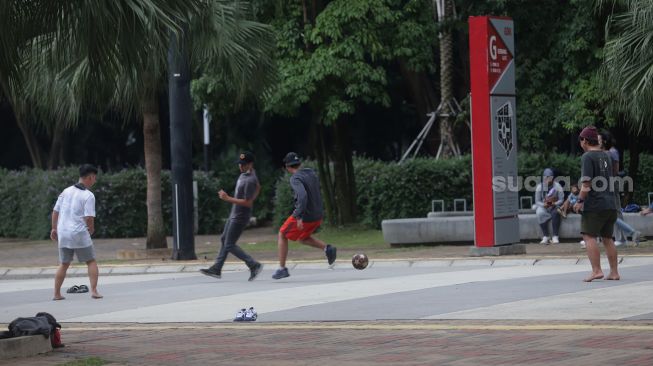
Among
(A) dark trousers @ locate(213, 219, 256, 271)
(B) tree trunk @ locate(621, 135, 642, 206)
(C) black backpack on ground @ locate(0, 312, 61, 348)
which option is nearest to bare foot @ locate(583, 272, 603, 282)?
(A) dark trousers @ locate(213, 219, 256, 271)

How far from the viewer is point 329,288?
1493cm

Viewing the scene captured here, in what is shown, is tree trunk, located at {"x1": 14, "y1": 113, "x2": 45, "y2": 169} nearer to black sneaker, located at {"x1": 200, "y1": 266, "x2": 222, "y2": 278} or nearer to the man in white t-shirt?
black sneaker, located at {"x1": 200, "y1": 266, "x2": 222, "y2": 278}

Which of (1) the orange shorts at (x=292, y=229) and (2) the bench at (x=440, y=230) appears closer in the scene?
(1) the orange shorts at (x=292, y=229)

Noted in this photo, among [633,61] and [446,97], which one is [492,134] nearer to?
[633,61]

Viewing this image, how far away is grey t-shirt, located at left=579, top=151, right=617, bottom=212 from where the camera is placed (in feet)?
45.2

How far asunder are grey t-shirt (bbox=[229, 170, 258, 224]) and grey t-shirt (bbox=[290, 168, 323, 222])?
576 millimetres

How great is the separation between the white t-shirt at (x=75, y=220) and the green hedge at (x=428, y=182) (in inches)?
630

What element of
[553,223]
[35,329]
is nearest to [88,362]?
[35,329]

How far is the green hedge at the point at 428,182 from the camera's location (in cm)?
2950

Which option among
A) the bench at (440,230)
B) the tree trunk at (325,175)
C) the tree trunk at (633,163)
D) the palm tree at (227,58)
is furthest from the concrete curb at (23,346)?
the tree trunk at (325,175)

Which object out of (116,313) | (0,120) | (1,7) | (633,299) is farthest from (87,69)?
(0,120)

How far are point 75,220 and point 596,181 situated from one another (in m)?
6.34

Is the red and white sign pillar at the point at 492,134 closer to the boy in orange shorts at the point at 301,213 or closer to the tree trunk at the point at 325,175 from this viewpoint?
the boy in orange shorts at the point at 301,213

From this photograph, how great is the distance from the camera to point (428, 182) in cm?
3012
